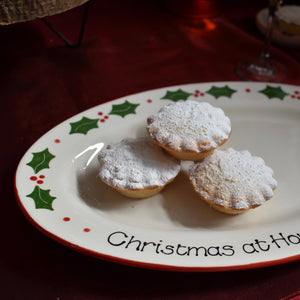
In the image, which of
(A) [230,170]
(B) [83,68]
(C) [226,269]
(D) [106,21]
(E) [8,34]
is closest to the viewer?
(C) [226,269]

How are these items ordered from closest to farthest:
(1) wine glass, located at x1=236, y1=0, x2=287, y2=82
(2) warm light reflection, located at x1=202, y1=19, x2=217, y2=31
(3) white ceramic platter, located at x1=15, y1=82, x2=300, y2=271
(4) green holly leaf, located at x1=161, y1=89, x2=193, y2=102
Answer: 1. (3) white ceramic platter, located at x1=15, y1=82, x2=300, y2=271
2. (4) green holly leaf, located at x1=161, y1=89, x2=193, y2=102
3. (1) wine glass, located at x1=236, y1=0, x2=287, y2=82
4. (2) warm light reflection, located at x1=202, y1=19, x2=217, y2=31

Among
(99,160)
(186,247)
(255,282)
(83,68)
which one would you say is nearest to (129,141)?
(99,160)

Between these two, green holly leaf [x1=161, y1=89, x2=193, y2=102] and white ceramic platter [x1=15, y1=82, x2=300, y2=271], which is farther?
green holly leaf [x1=161, y1=89, x2=193, y2=102]

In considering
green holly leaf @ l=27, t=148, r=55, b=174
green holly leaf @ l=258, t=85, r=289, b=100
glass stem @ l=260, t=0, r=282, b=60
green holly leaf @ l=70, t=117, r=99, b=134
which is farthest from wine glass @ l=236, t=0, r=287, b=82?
green holly leaf @ l=27, t=148, r=55, b=174

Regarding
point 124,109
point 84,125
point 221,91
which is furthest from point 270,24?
point 84,125

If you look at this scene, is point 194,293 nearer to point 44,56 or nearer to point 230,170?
point 230,170

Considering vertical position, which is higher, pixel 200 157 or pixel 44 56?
pixel 200 157

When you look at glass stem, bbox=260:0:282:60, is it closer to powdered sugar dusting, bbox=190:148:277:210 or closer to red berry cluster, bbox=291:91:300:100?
red berry cluster, bbox=291:91:300:100
